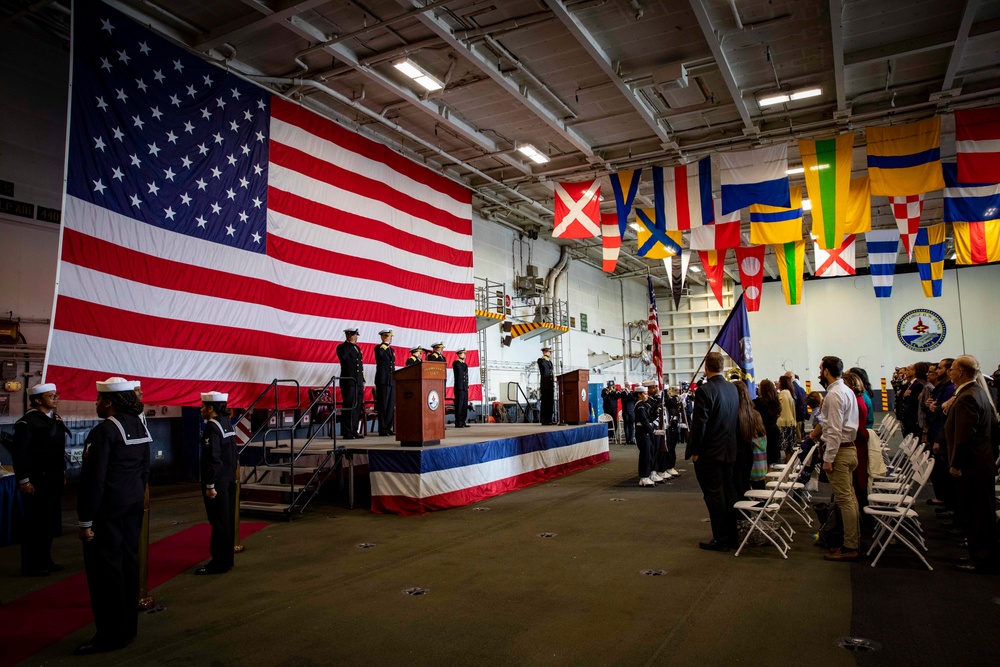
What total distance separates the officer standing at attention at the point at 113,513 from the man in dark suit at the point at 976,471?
5.80 metres

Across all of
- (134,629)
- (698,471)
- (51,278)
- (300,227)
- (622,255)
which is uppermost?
(622,255)

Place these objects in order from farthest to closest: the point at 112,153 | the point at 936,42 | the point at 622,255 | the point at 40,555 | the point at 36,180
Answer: the point at 622,255 → the point at 936,42 → the point at 36,180 → the point at 112,153 → the point at 40,555

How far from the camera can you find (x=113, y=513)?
3707 millimetres

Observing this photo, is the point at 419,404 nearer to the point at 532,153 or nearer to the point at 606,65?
the point at 606,65

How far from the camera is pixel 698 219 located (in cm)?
1138

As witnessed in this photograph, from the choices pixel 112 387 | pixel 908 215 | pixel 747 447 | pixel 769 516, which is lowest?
pixel 769 516

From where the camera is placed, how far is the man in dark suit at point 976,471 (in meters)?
4.66

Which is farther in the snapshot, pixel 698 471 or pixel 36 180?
pixel 36 180

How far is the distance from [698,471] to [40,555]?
5774 millimetres

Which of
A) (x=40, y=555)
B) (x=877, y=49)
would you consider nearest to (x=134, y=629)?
(x=40, y=555)

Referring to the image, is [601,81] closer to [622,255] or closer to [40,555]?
[40,555]

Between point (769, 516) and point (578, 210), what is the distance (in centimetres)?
747

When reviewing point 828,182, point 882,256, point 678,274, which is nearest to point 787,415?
point 828,182

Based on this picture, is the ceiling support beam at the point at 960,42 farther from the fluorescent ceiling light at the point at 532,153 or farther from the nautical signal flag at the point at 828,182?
the fluorescent ceiling light at the point at 532,153
